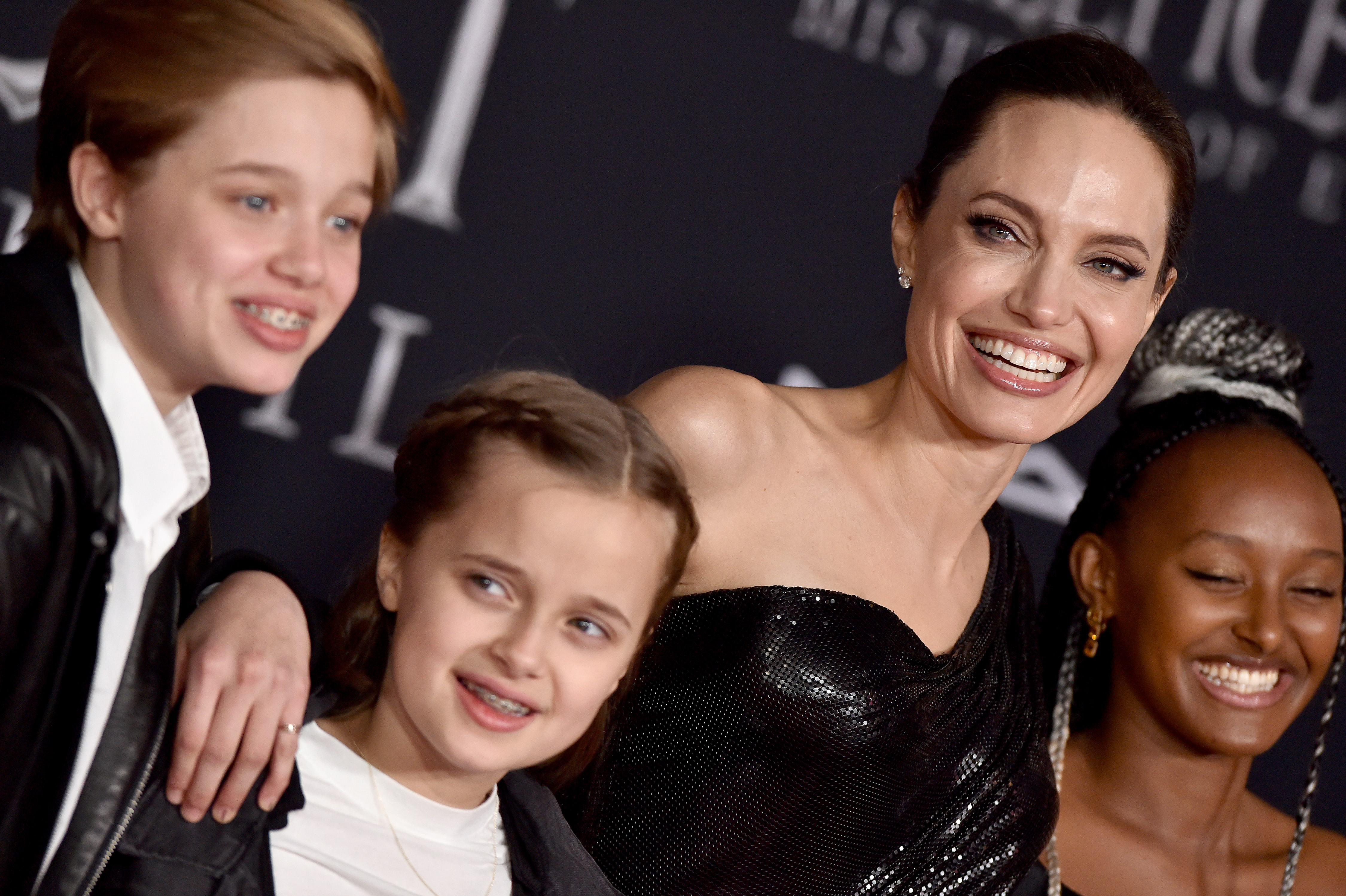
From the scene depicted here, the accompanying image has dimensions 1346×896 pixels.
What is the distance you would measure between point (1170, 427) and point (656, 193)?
995 millimetres

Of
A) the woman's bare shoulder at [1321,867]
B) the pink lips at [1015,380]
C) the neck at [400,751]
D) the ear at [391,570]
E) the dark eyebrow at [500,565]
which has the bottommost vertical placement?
the woman's bare shoulder at [1321,867]

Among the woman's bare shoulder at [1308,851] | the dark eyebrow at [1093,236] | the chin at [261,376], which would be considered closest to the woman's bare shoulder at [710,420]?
the dark eyebrow at [1093,236]

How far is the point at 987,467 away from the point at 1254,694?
57cm

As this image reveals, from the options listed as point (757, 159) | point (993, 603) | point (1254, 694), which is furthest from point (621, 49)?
point (1254, 694)

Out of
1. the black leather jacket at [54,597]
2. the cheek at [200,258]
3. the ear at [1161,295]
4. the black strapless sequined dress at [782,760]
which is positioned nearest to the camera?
the black leather jacket at [54,597]

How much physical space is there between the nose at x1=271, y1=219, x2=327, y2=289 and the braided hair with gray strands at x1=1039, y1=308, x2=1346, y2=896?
1.44 meters

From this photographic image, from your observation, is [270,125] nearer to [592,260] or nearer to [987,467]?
[987,467]

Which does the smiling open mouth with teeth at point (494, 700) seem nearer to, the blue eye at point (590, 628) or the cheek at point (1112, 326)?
the blue eye at point (590, 628)

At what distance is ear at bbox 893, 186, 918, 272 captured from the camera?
2090mm

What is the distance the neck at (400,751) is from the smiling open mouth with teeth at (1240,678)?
1147mm

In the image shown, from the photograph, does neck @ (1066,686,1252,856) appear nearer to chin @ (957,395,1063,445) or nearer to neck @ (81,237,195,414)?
chin @ (957,395,1063,445)

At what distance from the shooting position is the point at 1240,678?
224 cm

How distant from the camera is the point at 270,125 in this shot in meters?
1.34

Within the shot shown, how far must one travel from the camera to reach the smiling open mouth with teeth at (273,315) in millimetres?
1354
